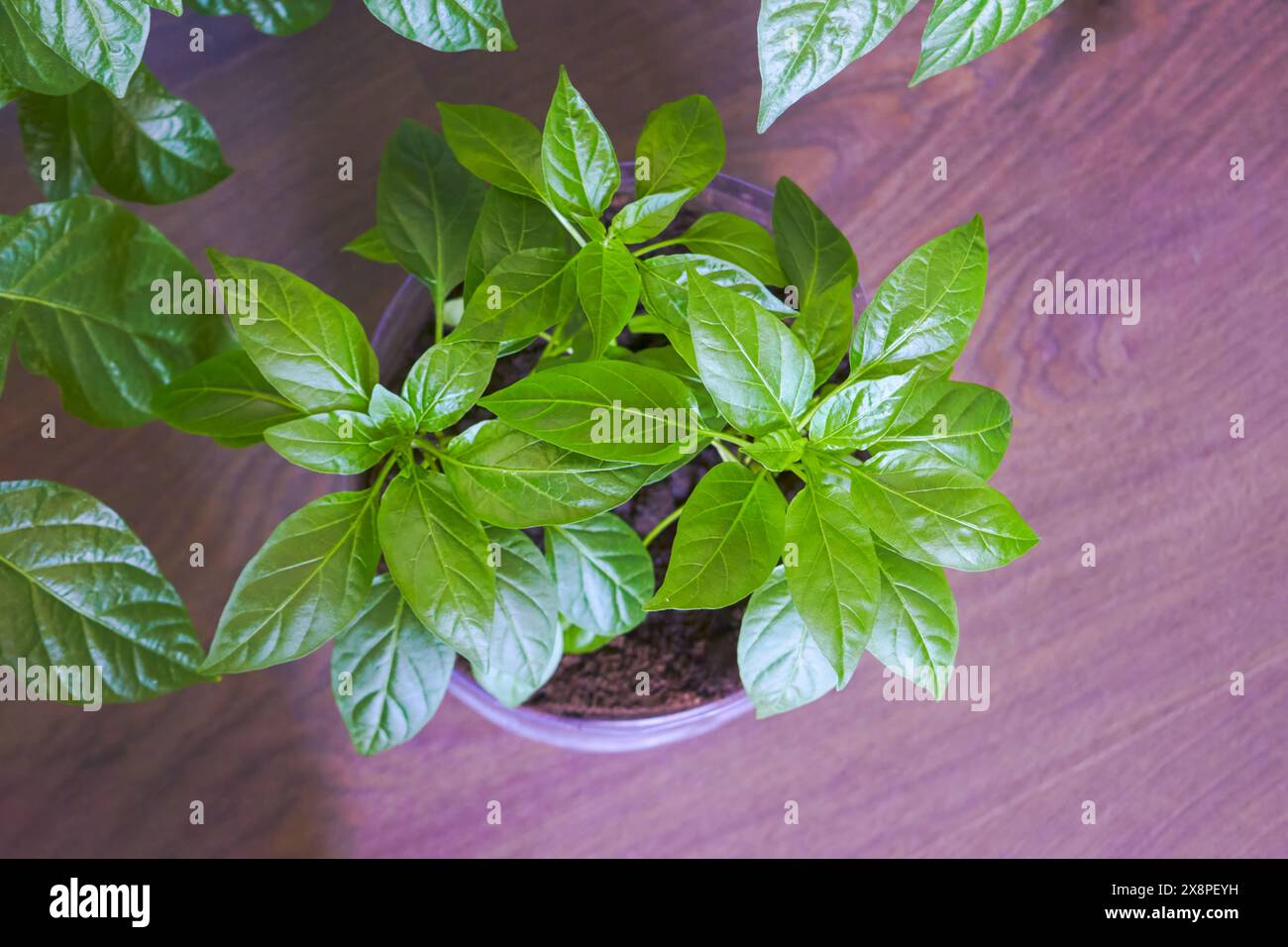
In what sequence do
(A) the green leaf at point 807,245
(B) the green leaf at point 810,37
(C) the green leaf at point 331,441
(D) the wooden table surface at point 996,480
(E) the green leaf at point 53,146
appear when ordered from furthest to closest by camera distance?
(D) the wooden table surface at point 996,480, (E) the green leaf at point 53,146, (A) the green leaf at point 807,245, (C) the green leaf at point 331,441, (B) the green leaf at point 810,37

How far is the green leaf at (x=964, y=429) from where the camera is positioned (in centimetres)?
65

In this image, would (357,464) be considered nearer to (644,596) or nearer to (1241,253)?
(644,596)

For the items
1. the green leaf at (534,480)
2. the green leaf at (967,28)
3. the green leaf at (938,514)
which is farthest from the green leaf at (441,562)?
the green leaf at (967,28)

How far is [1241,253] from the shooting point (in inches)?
41.6

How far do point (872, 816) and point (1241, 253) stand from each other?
0.67 meters

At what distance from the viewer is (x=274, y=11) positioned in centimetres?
82

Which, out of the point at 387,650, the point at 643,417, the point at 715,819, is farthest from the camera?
the point at 715,819

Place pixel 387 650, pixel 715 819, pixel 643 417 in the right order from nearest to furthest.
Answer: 1. pixel 643 417
2. pixel 387 650
3. pixel 715 819

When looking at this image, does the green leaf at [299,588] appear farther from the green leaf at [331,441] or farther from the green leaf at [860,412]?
the green leaf at [860,412]

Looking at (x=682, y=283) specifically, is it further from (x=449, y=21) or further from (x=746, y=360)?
(x=449, y=21)

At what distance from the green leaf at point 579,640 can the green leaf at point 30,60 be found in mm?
511

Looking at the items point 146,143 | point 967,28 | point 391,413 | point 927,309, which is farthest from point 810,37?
point 146,143

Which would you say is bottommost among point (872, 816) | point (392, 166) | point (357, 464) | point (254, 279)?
point (872, 816)

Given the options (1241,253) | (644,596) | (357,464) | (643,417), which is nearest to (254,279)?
(357,464)
